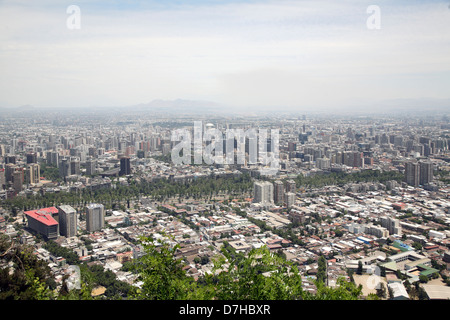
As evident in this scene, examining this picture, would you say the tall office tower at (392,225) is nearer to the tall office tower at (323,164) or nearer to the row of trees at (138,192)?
the row of trees at (138,192)

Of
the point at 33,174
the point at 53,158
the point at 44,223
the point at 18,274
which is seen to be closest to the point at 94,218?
the point at 44,223

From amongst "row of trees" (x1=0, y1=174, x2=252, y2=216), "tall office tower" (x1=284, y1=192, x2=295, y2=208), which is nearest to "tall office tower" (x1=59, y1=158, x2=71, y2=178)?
"row of trees" (x1=0, y1=174, x2=252, y2=216)

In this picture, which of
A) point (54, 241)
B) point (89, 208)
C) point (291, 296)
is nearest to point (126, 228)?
point (89, 208)

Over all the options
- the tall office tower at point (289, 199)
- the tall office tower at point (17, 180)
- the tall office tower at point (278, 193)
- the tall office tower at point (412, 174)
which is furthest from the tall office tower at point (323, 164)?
the tall office tower at point (17, 180)

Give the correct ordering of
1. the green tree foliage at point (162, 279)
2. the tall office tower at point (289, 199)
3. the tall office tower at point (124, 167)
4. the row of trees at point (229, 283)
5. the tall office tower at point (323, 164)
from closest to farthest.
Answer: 1. the row of trees at point (229, 283)
2. the green tree foliage at point (162, 279)
3. the tall office tower at point (289, 199)
4. the tall office tower at point (124, 167)
5. the tall office tower at point (323, 164)

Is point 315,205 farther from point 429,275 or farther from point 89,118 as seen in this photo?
point 89,118

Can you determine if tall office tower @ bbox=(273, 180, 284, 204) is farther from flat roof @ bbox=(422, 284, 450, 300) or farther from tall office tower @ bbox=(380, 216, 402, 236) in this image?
flat roof @ bbox=(422, 284, 450, 300)
